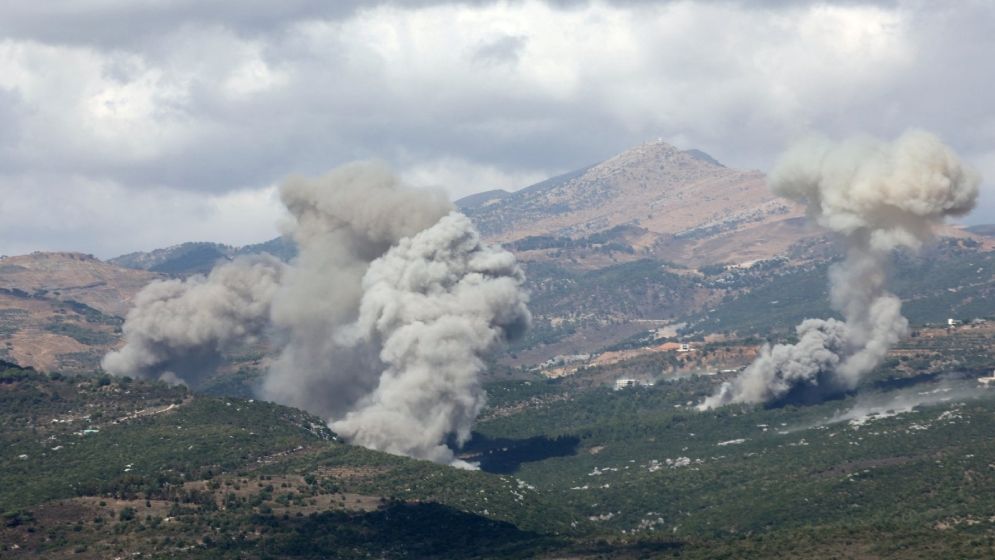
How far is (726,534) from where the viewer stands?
160 metres

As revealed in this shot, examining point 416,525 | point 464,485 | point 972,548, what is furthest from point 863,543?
point 464,485

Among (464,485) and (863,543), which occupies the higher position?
(464,485)

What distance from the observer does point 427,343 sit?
188500mm

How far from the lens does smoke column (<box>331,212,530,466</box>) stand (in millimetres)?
190250

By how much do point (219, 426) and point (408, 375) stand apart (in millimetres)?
23114

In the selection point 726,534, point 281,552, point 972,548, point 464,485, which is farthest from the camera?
point 464,485

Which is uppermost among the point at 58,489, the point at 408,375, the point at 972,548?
the point at 408,375

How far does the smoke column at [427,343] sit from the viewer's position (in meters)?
190

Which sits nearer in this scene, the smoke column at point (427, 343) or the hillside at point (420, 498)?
the hillside at point (420, 498)

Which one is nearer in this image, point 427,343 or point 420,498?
point 420,498

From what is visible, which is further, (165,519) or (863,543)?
(165,519)

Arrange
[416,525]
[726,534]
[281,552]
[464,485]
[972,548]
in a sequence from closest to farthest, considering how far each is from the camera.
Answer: [972,548]
[281,552]
[416,525]
[726,534]
[464,485]

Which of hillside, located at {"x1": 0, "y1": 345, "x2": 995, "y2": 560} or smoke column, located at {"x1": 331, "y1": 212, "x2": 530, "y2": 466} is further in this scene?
smoke column, located at {"x1": 331, "y1": 212, "x2": 530, "y2": 466}

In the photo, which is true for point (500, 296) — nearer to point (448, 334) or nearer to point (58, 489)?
point (448, 334)
